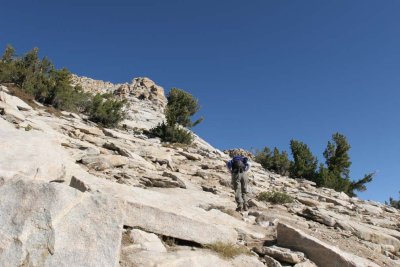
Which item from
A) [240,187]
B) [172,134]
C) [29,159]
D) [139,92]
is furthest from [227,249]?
[139,92]

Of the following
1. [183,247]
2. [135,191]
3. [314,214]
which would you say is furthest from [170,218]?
[314,214]

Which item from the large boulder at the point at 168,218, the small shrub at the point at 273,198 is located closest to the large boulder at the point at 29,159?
the large boulder at the point at 168,218

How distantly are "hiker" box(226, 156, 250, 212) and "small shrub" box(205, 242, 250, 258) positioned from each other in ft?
13.1

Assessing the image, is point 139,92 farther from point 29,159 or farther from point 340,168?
point 29,159

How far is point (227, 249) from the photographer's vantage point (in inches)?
229

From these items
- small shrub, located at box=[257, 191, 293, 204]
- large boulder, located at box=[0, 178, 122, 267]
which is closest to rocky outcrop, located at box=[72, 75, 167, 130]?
small shrub, located at box=[257, 191, 293, 204]

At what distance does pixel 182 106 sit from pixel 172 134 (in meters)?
6.79

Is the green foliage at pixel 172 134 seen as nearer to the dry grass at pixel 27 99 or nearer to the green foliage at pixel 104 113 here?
the green foliage at pixel 104 113

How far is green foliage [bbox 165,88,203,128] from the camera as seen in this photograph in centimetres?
3122

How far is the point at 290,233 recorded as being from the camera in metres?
6.69

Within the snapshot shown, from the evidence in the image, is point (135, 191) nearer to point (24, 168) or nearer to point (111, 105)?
point (24, 168)

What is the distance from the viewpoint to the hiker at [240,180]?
402 inches

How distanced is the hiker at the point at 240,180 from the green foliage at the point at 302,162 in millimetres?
20810

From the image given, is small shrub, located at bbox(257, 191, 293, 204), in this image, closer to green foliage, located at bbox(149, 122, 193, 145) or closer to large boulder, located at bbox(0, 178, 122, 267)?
large boulder, located at bbox(0, 178, 122, 267)
